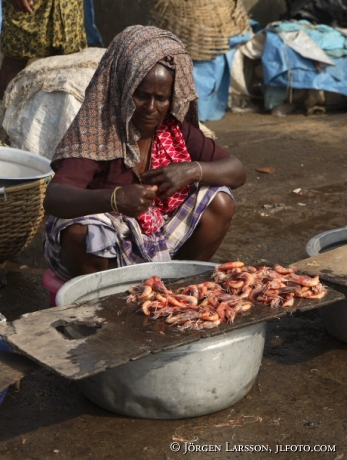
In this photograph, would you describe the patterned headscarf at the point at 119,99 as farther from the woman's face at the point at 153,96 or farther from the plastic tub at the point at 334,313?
the plastic tub at the point at 334,313

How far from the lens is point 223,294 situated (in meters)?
2.92

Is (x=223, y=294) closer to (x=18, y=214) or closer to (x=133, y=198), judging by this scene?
(x=133, y=198)

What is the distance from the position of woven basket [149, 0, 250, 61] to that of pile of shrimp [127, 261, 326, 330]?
4746 mm

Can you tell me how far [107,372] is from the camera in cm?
268

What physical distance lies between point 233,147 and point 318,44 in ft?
5.88

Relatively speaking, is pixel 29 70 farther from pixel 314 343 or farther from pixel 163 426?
pixel 163 426

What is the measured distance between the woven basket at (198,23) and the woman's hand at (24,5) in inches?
80.3

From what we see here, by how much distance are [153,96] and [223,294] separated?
0.93m

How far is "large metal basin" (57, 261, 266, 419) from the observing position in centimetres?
264

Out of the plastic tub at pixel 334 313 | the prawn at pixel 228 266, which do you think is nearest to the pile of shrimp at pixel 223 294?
the prawn at pixel 228 266

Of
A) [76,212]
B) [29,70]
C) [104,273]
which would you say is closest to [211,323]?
[104,273]

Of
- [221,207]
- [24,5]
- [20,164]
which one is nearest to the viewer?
[221,207]

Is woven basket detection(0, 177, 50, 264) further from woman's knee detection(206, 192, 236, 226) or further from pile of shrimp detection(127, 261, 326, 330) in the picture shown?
pile of shrimp detection(127, 261, 326, 330)

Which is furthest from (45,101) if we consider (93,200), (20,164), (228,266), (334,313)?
(334,313)
